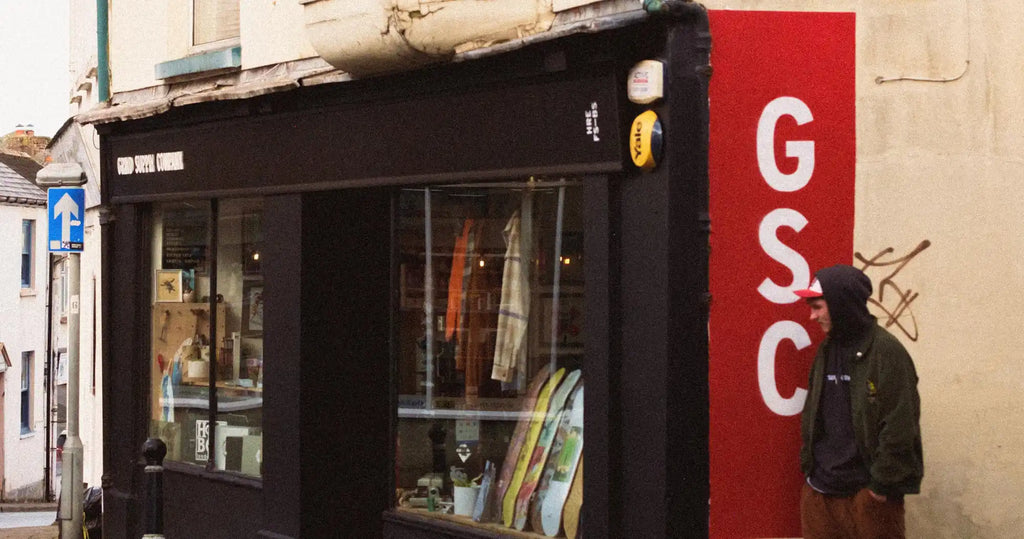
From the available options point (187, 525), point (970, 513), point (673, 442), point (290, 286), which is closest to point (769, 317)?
point (673, 442)

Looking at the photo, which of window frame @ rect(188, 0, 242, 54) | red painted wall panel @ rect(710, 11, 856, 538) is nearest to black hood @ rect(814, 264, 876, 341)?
red painted wall panel @ rect(710, 11, 856, 538)

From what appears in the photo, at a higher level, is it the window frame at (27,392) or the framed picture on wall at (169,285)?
the framed picture on wall at (169,285)

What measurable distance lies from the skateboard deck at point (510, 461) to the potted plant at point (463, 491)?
130mm

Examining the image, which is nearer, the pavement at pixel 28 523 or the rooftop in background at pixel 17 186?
the pavement at pixel 28 523

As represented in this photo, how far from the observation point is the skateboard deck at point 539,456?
7.00m

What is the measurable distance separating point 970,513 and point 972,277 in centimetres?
116

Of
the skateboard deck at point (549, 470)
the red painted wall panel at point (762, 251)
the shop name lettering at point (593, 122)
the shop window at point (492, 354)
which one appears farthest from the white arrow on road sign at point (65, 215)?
the red painted wall panel at point (762, 251)

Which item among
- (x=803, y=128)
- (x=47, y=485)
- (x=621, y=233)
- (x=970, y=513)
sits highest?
(x=803, y=128)

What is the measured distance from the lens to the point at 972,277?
19.1ft

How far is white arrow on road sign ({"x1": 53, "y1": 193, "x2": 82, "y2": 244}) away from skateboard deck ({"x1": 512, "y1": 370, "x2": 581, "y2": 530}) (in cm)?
587

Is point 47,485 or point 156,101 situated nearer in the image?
point 156,101

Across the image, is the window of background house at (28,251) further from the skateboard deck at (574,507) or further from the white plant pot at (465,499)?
the skateboard deck at (574,507)

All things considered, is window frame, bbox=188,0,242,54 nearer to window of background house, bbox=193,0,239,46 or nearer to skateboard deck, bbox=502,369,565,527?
window of background house, bbox=193,0,239,46

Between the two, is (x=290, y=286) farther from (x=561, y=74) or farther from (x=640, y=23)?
(x=640, y=23)
